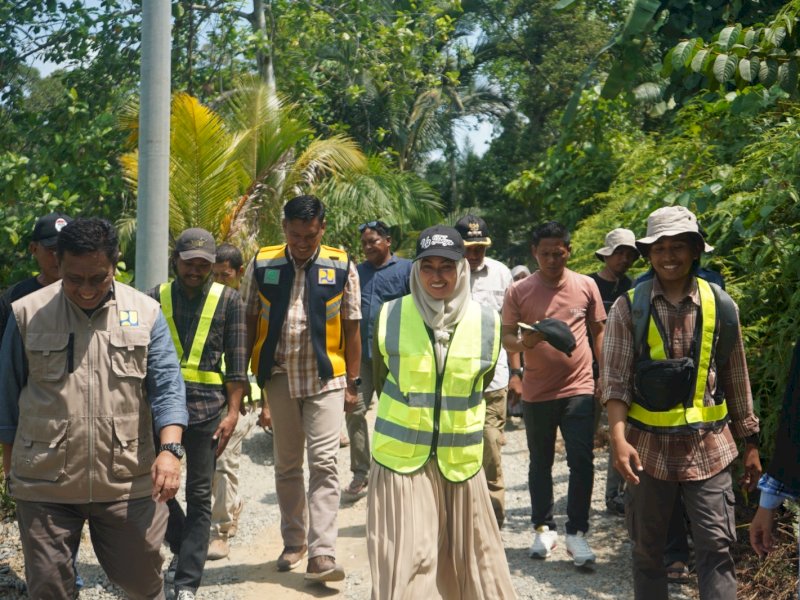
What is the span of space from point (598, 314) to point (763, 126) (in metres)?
2.40

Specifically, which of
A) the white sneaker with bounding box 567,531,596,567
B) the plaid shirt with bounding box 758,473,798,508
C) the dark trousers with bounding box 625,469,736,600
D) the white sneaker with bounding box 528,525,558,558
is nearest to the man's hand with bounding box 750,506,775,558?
the plaid shirt with bounding box 758,473,798,508

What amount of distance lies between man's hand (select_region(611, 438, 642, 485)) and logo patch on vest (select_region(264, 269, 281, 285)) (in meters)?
2.44

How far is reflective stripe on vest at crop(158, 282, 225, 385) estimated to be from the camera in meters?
5.69

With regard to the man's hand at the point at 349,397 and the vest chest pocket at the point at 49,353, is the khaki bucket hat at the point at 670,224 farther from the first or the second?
the vest chest pocket at the point at 49,353

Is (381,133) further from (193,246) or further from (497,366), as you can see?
(193,246)

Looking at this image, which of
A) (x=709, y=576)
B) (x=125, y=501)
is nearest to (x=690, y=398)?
(x=709, y=576)

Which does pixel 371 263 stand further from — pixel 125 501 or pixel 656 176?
pixel 125 501

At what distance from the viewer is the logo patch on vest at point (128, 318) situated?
418 cm

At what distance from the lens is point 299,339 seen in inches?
239

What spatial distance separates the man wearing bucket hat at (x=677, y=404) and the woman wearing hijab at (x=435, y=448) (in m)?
0.64

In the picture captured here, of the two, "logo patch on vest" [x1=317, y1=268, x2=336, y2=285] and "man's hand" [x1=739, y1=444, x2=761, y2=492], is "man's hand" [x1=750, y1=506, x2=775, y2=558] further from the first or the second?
"logo patch on vest" [x1=317, y1=268, x2=336, y2=285]

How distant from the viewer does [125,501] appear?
13.6ft

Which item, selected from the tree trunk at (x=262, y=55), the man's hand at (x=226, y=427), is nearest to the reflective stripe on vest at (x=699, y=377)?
the man's hand at (x=226, y=427)

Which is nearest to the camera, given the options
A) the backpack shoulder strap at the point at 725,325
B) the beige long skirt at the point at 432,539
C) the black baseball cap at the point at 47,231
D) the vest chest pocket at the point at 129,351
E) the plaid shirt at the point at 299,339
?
the vest chest pocket at the point at 129,351
